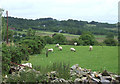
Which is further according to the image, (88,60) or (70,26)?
(70,26)

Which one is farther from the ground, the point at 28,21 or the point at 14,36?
the point at 28,21

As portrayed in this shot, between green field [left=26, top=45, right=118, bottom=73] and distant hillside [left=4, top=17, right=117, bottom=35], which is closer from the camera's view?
green field [left=26, top=45, right=118, bottom=73]

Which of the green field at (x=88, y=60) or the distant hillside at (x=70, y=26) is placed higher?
the distant hillside at (x=70, y=26)

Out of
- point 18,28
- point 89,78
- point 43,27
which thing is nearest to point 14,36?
point 18,28

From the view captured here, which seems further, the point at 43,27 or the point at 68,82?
the point at 43,27

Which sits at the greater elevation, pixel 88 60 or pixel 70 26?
pixel 70 26

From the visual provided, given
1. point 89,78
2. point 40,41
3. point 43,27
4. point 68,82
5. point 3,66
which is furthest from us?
point 43,27

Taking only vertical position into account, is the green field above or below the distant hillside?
below

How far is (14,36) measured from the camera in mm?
27031

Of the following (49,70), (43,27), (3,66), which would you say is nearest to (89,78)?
(49,70)

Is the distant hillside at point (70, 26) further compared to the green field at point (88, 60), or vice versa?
the distant hillside at point (70, 26)

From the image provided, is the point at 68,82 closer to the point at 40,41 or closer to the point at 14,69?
the point at 14,69

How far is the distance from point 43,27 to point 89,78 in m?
28.3

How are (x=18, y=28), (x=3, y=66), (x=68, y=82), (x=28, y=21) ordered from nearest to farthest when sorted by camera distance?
(x=68, y=82), (x=3, y=66), (x=18, y=28), (x=28, y=21)
